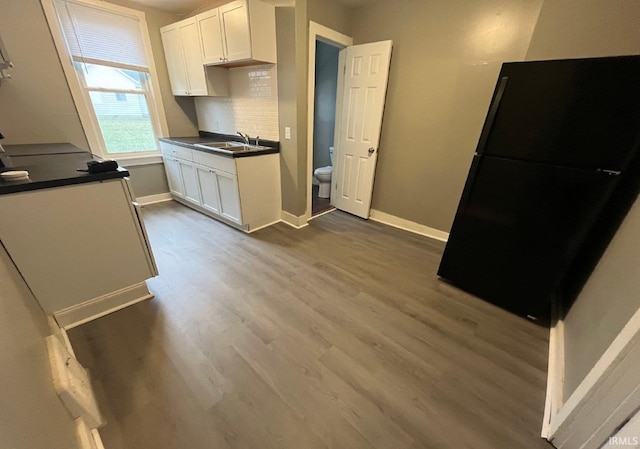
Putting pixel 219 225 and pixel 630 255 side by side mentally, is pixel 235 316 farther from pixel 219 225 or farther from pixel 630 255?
pixel 630 255

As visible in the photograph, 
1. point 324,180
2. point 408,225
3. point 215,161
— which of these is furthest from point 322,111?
point 408,225

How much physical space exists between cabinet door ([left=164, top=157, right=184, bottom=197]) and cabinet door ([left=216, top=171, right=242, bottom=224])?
0.99m

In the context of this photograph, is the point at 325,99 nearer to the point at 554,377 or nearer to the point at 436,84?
the point at 436,84

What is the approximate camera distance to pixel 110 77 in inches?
120

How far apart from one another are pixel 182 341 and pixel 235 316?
34 centimetres

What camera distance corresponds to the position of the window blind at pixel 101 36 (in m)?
2.62

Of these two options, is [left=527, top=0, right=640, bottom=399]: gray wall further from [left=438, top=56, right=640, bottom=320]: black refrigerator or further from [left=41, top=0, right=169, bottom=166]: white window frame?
[left=41, top=0, right=169, bottom=166]: white window frame

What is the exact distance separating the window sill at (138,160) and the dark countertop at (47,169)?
1.01 m

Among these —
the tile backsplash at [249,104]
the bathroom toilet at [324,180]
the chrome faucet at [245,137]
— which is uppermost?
the tile backsplash at [249,104]

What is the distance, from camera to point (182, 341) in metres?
1.54

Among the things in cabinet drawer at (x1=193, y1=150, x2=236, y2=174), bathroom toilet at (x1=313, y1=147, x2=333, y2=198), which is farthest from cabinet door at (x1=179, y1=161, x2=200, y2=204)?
bathroom toilet at (x1=313, y1=147, x2=333, y2=198)

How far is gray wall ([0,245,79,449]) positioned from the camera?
1.81 feet

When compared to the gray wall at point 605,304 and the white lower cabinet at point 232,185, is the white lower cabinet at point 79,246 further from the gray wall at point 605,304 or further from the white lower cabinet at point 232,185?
the gray wall at point 605,304

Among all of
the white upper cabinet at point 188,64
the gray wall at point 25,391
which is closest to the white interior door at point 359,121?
the white upper cabinet at point 188,64
